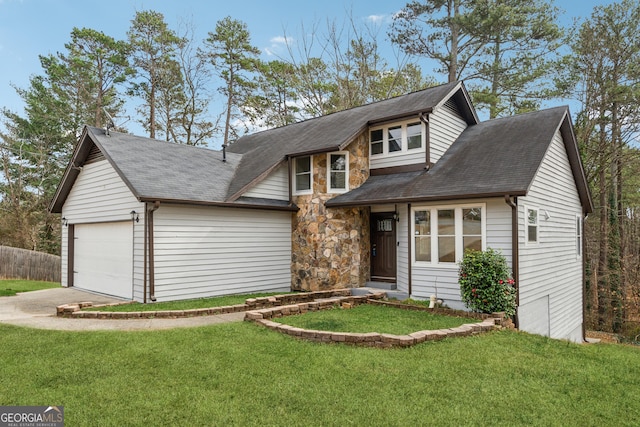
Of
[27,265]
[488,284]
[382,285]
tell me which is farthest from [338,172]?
→ [27,265]

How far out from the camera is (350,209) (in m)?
11.4

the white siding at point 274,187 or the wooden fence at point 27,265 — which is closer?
the white siding at point 274,187

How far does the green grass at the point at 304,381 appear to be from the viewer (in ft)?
12.2

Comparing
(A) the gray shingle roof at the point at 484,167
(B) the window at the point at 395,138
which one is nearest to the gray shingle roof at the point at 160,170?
(A) the gray shingle roof at the point at 484,167

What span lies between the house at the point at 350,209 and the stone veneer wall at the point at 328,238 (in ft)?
0.14

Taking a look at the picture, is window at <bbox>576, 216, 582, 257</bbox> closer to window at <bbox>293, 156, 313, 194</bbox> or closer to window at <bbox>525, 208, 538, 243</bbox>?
window at <bbox>525, 208, 538, 243</bbox>

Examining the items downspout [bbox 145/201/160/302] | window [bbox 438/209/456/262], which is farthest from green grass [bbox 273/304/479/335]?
downspout [bbox 145/201/160/302]

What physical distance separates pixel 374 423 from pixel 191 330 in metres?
4.06

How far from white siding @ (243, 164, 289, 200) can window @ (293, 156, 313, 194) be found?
0.32 metres

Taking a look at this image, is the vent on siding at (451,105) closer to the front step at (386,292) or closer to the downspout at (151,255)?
the front step at (386,292)

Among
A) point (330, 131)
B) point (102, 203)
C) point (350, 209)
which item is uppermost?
point (330, 131)

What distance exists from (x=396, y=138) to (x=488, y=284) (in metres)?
5.49

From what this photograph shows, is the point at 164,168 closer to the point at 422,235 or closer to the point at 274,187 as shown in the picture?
the point at 274,187

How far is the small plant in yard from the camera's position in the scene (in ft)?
25.8
